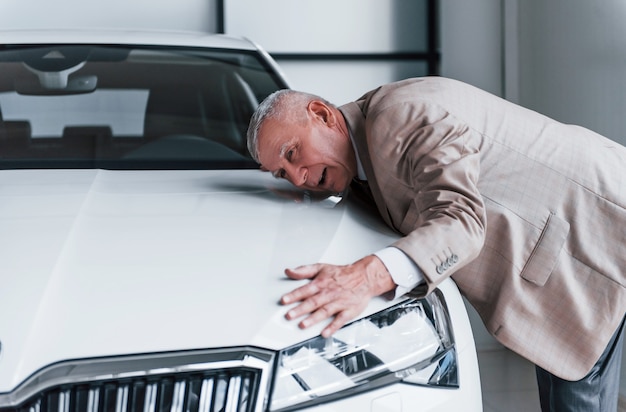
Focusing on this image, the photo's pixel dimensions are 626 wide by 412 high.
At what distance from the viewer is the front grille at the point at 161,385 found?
4.07ft

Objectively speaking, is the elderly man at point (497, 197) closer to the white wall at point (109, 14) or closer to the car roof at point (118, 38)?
the car roof at point (118, 38)

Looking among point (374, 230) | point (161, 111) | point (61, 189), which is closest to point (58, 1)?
point (161, 111)

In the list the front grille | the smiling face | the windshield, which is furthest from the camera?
the windshield

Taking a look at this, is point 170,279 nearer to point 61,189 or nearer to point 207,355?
point 207,355

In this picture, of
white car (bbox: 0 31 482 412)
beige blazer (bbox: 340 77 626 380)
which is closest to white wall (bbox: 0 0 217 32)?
white car (bbox: 0 31 482 412)

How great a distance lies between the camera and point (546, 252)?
171 centimetres

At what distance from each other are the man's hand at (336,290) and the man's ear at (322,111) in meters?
0.45

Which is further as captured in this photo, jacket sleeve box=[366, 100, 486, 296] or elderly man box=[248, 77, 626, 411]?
elderly man box=[248, 77, 626, 411]

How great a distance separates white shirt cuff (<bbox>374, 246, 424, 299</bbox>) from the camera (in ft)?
4.79

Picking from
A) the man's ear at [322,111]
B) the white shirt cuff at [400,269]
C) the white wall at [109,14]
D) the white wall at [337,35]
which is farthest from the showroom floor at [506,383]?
the white wall at [109,14]

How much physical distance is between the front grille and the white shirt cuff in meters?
0.29

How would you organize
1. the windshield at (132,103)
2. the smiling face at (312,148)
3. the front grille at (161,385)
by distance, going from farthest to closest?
the windshield at (132,103)
the smiling face at (312,148)
the front grille at (161,385)

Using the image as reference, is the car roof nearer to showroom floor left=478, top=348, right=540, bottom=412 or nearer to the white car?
the white car

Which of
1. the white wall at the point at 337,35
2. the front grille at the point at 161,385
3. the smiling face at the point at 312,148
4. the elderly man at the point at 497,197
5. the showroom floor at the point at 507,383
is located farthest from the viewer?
the white wall at the point at 337,35
